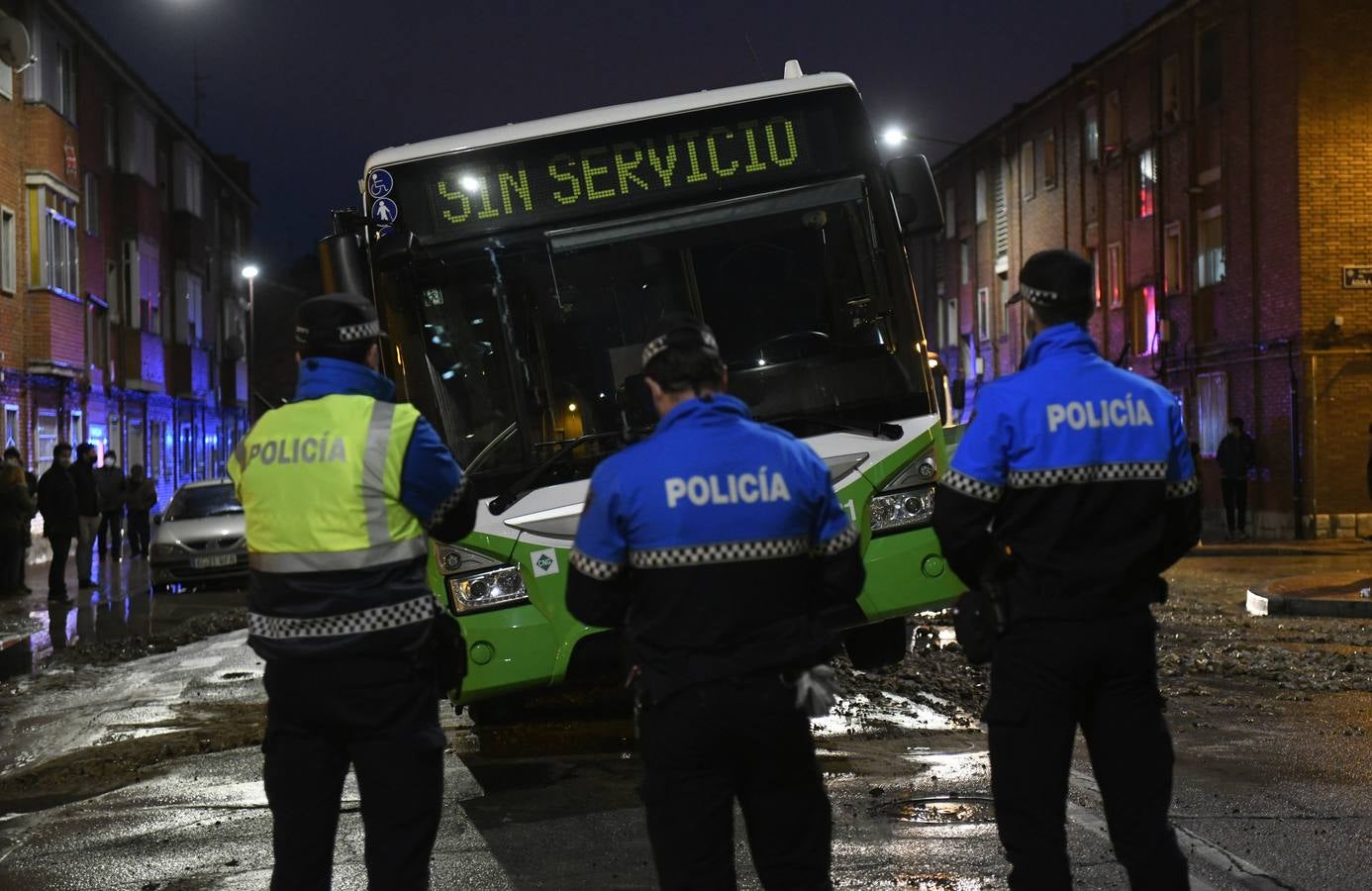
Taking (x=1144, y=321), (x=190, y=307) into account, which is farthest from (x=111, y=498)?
(x=190, y=307)

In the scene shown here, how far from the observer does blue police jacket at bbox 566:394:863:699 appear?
3.88 metres

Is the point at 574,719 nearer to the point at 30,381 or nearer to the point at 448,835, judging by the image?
the point at 448,835

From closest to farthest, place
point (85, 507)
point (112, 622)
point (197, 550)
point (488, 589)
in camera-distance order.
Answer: point (488, 589), point (112, 622), point (85, 507), point (197, 550)

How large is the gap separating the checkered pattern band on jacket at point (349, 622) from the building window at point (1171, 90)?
1159 inches

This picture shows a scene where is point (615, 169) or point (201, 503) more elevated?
point (615, 169)

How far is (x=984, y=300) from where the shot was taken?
46688mm

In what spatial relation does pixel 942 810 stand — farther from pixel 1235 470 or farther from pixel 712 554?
pixel 1235 470

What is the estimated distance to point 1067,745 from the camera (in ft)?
14.1

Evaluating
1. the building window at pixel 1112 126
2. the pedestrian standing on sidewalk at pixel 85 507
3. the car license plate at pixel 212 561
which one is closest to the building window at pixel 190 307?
the pedestrian standing on sidewalk at pixel 85 507

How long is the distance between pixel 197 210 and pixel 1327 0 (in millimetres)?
35336

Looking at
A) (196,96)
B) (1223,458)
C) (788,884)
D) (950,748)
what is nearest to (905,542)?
(950,748)

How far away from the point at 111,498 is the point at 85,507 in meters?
5.57

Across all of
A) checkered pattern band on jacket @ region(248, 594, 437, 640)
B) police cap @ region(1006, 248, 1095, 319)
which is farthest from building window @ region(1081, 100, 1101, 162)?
checkered pattern band on jacket @ region(248, 594, 437, 640)

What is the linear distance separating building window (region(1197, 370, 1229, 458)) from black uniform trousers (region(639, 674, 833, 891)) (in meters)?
27.2
